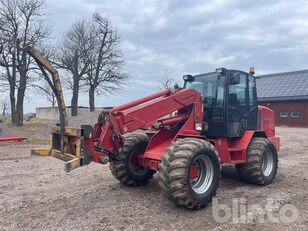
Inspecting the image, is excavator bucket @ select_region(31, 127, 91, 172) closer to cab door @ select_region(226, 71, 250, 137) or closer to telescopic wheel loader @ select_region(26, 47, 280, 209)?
telescopic wheel loader @ select_region(26, 47, 280, 209)

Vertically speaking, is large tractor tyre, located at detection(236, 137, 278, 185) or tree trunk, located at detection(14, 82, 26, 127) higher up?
tree trunk, located at detection(14, 82, 26, 127)

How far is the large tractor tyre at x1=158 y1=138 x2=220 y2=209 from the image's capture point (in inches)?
199

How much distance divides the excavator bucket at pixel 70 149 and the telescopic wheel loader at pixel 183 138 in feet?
0.05

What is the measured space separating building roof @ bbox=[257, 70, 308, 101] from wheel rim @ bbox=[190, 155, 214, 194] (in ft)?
94.7

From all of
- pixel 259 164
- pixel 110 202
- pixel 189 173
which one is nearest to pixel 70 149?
pixel 110 202

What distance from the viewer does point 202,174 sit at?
5.79 metres

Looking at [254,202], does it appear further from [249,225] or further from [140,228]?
[140,228]

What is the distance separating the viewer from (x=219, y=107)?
22.7 ft

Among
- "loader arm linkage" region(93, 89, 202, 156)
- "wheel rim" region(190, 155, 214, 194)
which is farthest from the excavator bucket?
"wheel rim" region(190, 155, 214, 194)

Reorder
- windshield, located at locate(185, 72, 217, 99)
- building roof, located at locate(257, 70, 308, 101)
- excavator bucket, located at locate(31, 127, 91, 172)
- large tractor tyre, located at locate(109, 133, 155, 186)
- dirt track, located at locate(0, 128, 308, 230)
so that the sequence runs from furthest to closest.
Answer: building roof, located at locate(257, 70, 308, 101), windshield, located at locate(185, 72, 217, 99), large tractor tyre, located at locate(109, 133, 155, 186), excavator bucket, located at locate(31, 127, 91, 172), dirt track, located at locate(0, 128, 308, 230)

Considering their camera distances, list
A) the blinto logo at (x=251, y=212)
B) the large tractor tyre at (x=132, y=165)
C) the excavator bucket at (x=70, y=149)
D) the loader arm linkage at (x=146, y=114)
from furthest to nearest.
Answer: the large tractor tyre at (x=132, y=165)
the loader arm linkage at (x=146, y=114)
the excavator bucket at (x=70, y=149)
the blinto logo at (x=251, y=212)

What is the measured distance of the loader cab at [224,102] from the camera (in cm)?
687

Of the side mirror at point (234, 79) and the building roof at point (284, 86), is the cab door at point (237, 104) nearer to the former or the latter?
the side mirror at point (234, 79)

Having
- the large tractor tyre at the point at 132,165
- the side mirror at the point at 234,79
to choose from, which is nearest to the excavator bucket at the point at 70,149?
the large tractor tyre at the point at 132,165
